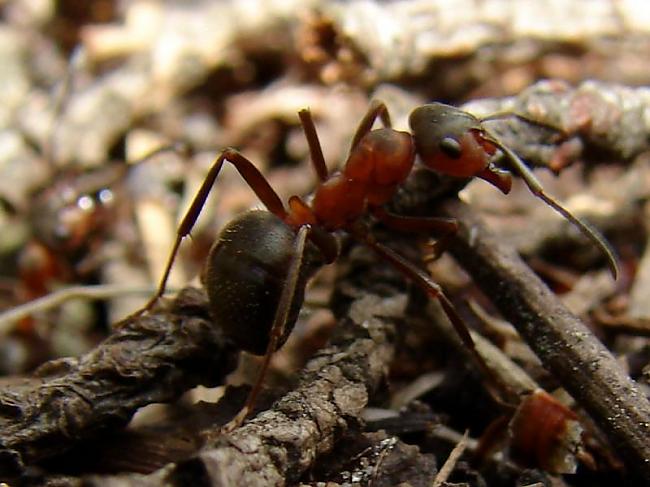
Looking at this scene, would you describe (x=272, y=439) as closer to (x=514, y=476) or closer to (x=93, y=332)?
(x=514, y=476)

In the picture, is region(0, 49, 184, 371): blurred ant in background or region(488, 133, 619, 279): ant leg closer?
region(488, 133, 619, 279): ant leg

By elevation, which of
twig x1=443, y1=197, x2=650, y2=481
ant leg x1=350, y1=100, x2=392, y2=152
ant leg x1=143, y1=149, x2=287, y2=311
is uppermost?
ant leg x1=350, y1=100, x2=392, y2=152

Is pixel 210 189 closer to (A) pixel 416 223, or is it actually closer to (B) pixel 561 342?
(A) pixel 416 223

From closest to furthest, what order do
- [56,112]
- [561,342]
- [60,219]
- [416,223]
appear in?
[561,342] < [416,223] < [60,219] < [56,112]

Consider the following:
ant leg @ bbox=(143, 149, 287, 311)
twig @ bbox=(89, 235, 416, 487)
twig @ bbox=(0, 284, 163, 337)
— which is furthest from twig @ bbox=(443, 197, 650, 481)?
twig @ bbox=(0, 284, 163, 337)

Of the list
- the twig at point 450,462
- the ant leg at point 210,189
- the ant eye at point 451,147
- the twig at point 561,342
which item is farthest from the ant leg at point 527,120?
the twig at point 450,462

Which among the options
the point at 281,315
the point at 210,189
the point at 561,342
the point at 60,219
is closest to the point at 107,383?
the point at 281,315

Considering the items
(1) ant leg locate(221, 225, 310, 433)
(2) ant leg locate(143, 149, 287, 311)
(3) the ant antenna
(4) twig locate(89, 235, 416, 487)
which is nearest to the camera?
(4) twig locate(89, 235, 416, 487)

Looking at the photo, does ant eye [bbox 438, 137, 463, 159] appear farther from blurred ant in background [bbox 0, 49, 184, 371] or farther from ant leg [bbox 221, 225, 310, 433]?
blurred ant in background [bbox 0, 49, 184, 371]

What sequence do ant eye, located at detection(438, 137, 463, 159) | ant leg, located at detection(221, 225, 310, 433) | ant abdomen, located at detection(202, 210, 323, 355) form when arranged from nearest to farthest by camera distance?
ant leg, located at detection(221, 225, 310, 433) < ant abdomen, located at detection(202, 210, 323, 355) < ant eye, located at detection(438, 137, 463, 159)
